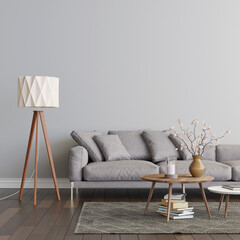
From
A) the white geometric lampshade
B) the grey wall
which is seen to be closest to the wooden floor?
the grey wall

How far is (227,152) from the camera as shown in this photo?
5664 millimetres

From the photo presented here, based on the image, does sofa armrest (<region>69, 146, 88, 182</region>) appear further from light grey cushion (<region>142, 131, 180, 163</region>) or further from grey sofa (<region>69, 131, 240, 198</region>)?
light grey cushion (<region>142, 131, 180, 163</region>)

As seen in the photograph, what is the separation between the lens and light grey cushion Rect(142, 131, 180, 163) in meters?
5.39

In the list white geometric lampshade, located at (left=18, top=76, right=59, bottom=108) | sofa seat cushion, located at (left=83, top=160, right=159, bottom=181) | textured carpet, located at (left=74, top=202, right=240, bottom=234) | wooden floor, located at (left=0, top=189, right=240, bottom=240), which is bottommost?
wooden floor, located at (left=0, top=189, right=240, bottom=240)

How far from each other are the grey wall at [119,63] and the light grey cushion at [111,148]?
693mm

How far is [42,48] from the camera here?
6129mm

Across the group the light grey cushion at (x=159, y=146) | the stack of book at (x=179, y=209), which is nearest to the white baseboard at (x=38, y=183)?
the light grey cushion at (x=159, y=146)

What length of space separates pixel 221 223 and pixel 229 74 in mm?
2966

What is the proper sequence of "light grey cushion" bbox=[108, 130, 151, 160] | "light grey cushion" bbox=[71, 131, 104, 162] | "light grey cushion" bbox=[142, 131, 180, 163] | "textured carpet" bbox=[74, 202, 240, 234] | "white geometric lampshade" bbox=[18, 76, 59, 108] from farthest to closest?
1. "light grey cushion" bbox=[108, 130, 151, 160]
2. "light grey cushion" bbox=[142, 131, 180, 163]
3. "light grey cushion" bbox=[71, 131, 104, 162]
4. "white geometric lampshade" bbox=[18, 76, 59, 108]
5. "textured carpet" bbox=[74, 202, 240, 234]

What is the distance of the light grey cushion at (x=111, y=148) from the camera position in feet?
17.3

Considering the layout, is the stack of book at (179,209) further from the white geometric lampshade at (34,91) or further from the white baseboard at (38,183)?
the white baseboard at (38,183)

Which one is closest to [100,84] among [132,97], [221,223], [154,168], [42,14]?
[132,97]

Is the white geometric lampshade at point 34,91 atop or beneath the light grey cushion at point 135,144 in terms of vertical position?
atop

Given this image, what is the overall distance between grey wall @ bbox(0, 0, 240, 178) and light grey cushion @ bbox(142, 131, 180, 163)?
0.52 meters
